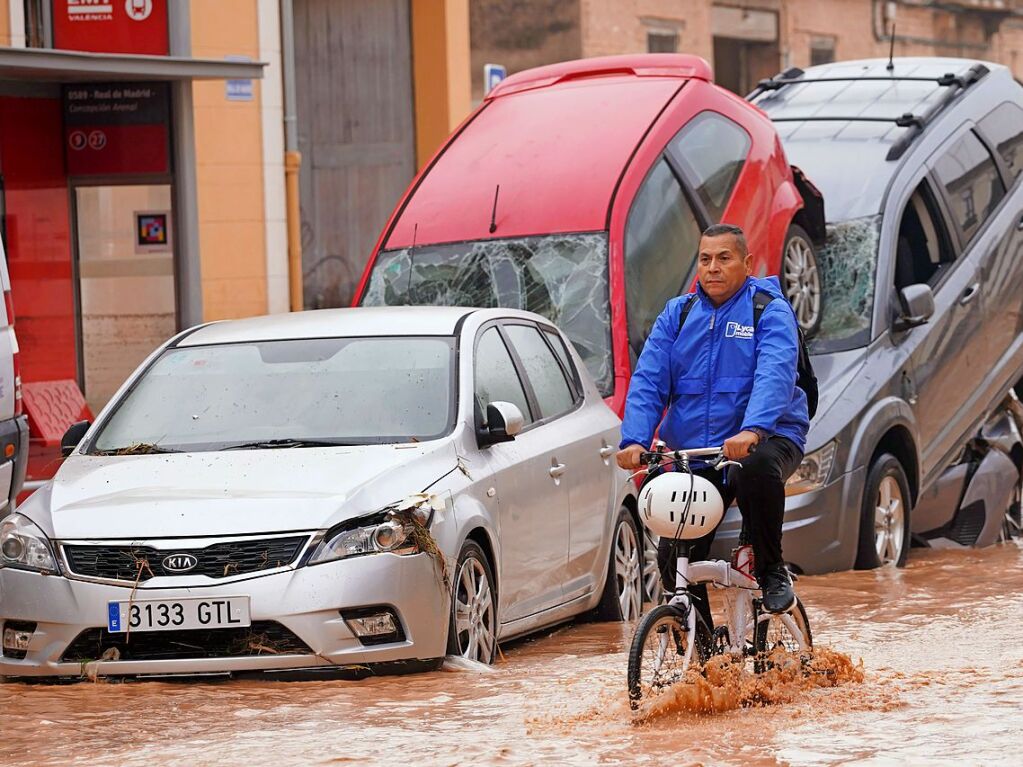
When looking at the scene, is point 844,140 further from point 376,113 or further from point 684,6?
point 684,6

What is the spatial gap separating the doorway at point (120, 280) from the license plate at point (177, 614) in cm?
971

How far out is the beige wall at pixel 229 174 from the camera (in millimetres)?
20000

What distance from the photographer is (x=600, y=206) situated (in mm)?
11562

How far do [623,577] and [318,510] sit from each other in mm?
2741

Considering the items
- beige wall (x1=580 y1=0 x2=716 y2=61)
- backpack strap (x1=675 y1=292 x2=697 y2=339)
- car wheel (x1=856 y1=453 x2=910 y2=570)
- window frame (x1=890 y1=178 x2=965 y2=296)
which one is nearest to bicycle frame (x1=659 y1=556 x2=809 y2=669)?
backpack strap (x1=675 y1=292 x2=697 y2=339)

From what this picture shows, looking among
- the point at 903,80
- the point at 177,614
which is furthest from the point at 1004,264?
the point at 177,614

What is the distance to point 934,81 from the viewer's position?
1413 centimetres

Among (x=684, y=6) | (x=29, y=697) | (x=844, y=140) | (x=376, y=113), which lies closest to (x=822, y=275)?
(x=844, y=140)

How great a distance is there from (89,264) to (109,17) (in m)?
2.05

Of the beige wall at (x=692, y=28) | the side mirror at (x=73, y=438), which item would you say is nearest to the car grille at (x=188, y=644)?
the side mirror at (x=73, y=438)

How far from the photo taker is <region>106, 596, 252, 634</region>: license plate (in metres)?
7.37

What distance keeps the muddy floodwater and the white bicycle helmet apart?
0.58 m

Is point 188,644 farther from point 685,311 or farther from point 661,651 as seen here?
point 685,311

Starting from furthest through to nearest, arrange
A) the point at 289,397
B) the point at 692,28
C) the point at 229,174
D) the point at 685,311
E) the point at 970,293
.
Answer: the point at 692,28, the point at 229,174, the point at 970,293, the point at 289,397, the point at 685,311
